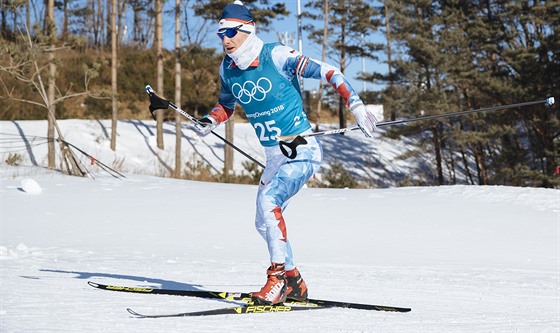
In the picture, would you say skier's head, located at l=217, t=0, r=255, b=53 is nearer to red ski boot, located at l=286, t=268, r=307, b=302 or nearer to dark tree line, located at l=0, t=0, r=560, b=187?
red ski boot, located at l=286, t=268, r=307, b=302

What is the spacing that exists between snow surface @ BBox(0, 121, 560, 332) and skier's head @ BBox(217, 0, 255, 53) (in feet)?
6.10

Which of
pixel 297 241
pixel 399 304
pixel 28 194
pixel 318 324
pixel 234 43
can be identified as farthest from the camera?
pixel 28 194

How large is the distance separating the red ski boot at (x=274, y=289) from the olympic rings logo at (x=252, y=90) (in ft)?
3.90

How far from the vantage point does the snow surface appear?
4758 millimetres

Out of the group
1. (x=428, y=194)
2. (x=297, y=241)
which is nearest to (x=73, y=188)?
A: (x=297, y=241)

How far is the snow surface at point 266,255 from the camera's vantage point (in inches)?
187

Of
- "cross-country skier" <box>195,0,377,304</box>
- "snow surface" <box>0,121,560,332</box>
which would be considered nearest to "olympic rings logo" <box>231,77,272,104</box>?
"cross-country skier" <box>195,0,377,304</box>

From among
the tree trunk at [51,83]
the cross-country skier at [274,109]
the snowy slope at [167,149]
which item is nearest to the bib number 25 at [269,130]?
the cross-country skier at [274,109]

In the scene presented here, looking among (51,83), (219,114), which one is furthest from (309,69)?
(51,83)

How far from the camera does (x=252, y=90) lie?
5137 millimetres

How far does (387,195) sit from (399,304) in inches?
348

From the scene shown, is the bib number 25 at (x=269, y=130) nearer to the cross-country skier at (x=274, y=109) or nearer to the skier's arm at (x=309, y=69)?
the cross-country skier at (x=274, y=109)

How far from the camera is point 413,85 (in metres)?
38.6

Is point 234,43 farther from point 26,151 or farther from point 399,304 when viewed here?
point 26,151
